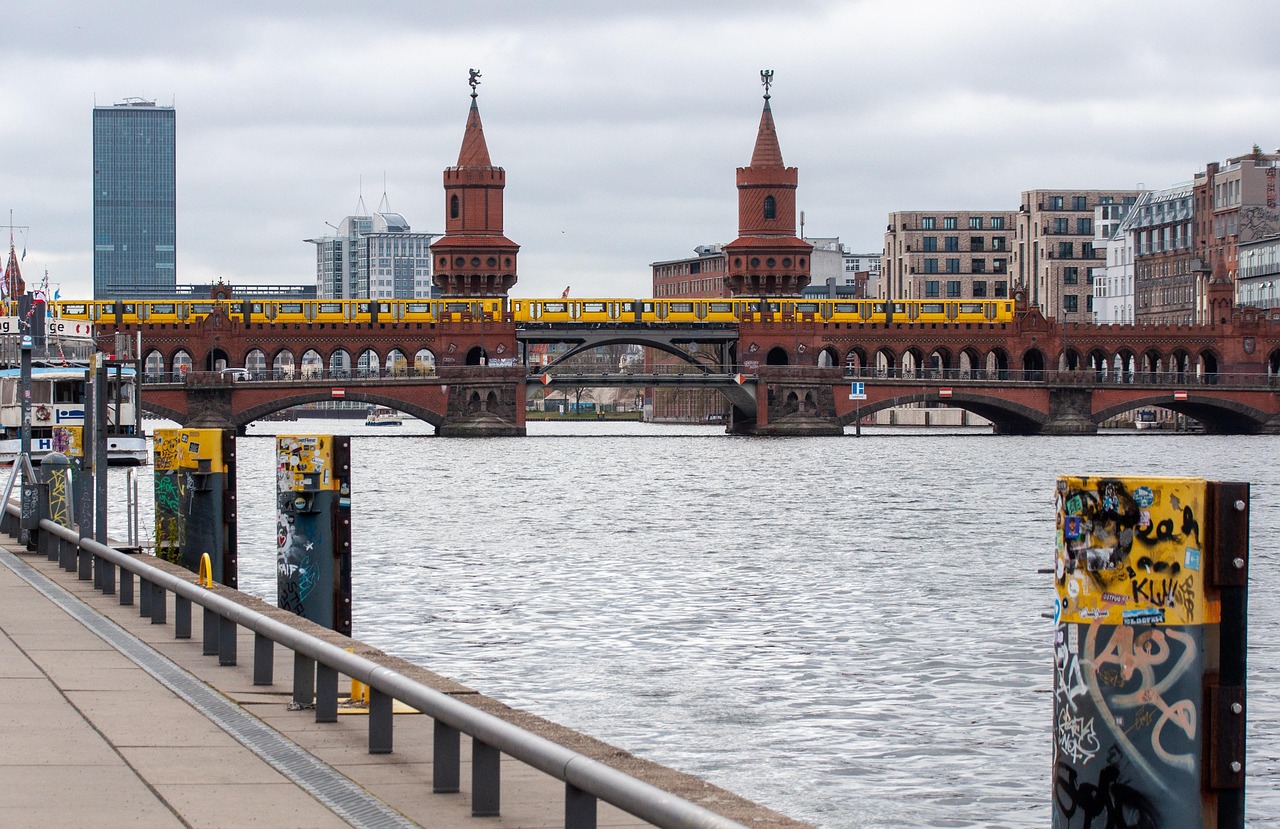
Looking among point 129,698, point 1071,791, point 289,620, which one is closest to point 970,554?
point 289,620

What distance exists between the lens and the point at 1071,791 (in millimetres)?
8727

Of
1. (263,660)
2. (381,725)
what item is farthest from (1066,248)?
(381,725)

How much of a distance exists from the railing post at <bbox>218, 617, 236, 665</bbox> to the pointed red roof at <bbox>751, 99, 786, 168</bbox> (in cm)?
13044

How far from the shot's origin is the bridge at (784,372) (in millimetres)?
120188

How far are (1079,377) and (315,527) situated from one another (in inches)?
4369

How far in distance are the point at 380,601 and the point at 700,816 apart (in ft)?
78.5

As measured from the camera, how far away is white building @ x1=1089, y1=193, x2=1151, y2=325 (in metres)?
164

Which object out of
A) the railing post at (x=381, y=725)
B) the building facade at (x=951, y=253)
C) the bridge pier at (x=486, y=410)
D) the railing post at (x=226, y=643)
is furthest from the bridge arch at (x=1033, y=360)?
the railing post at (x=381, y=725)

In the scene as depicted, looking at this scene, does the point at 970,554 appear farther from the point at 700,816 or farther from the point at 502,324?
the point at 502,324

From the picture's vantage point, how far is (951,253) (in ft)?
607

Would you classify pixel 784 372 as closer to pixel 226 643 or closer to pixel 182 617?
pixel 182 617

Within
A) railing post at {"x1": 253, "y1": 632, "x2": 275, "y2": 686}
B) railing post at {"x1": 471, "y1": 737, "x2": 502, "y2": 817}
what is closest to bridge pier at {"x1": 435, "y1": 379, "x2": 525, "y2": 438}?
railing post at {"x1": 253, "y1": 632, "x2": 275, "y2": 686}

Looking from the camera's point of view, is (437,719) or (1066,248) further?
(1066,248)

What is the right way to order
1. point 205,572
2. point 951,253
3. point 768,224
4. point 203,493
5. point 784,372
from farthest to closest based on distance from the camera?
point 951,253 < point 768,224 < point 784,372 < point 203,493 < point 205,572
